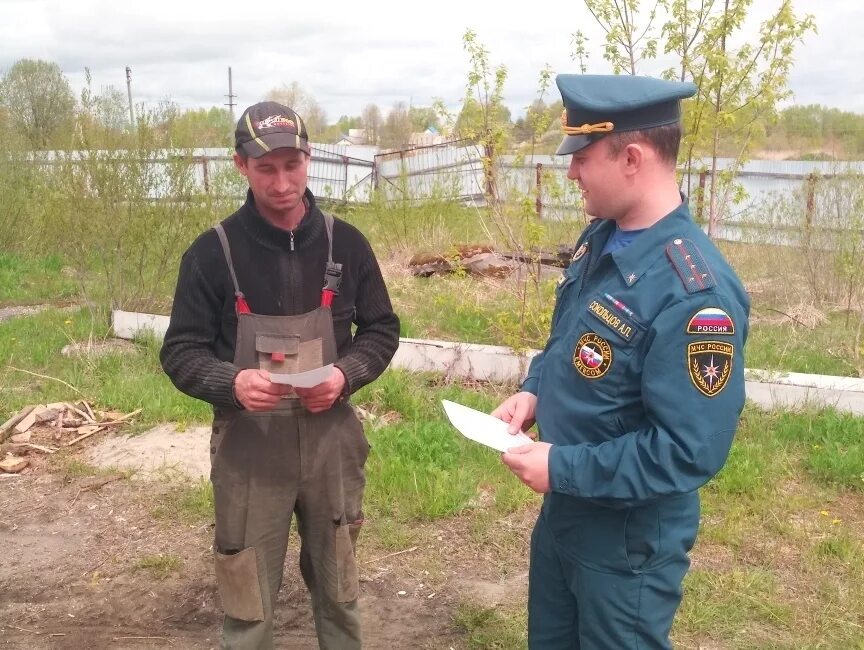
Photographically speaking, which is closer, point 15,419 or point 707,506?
point 707,506

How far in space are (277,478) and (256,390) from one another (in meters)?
0.38

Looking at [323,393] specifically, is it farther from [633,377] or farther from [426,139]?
[426,139]

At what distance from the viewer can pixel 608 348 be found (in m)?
1.88

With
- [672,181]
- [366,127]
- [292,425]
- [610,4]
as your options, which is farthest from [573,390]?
[366,127]

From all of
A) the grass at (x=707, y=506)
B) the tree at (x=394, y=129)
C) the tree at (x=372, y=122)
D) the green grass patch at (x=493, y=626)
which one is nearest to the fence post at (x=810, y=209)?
the grass at (x=707, y=506)

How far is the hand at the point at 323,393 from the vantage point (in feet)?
8.06

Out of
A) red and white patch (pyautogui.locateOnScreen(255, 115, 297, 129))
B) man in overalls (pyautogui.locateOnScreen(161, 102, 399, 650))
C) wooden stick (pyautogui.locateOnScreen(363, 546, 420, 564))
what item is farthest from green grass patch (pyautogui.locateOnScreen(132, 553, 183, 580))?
red and white patch (pyautogui.locateOnScreen(255, 115, 297, 129))

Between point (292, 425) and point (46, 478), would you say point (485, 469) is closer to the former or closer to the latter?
point (292, 425)

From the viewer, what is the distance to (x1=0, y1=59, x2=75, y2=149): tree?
15.5m

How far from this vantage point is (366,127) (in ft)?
150

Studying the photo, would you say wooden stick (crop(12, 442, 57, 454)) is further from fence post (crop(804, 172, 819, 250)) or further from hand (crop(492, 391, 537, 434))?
fence post (crop(804, 172, 819, 250))

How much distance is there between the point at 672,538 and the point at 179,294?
5.27 ft

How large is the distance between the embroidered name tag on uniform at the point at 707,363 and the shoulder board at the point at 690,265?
0.42ft

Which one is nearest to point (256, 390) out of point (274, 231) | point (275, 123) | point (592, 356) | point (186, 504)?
point (274, 231)
